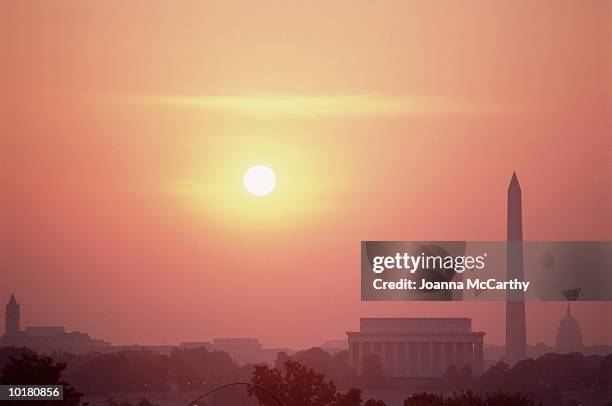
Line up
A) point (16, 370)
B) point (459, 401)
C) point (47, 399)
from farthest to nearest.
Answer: point (459, 401), point (16, 370), point (47, 399)

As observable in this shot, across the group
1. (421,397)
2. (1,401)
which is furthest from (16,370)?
(421,397)

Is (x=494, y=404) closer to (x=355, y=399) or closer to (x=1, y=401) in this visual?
(x=355, y=399)

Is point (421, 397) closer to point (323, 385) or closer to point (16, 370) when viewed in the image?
point (323, 385)

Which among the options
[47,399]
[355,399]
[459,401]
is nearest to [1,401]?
[47,399]

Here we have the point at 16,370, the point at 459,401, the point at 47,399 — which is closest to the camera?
the point at 47,399

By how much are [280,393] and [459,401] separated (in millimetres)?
Answer: 21440

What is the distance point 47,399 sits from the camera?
12950cm

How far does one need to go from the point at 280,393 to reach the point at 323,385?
643cm

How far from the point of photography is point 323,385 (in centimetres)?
15775

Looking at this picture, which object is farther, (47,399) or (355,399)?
(355,399)

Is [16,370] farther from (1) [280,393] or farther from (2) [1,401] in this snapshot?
(1) [280,393]

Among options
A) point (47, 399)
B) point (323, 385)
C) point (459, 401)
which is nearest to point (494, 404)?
point (459, 401)

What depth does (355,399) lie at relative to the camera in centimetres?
14925

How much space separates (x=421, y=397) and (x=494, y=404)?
32.1 ft
